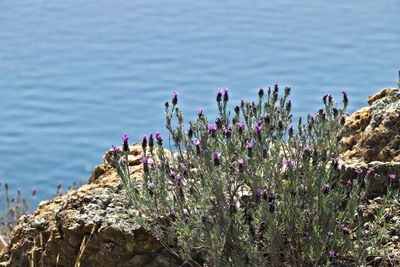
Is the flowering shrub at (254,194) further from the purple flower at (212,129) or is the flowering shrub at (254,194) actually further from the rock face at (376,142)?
the rock face at (376,142)

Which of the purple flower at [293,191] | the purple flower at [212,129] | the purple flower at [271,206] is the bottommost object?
the purple flower at [271,206]

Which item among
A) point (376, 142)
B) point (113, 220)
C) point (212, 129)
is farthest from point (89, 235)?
point (376, 142)

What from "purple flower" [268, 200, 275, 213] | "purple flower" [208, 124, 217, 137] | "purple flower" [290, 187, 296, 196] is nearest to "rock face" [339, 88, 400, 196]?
"purple flower" [290, 187, 296, 196]

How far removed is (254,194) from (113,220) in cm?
99

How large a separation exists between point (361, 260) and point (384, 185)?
72 centimetres

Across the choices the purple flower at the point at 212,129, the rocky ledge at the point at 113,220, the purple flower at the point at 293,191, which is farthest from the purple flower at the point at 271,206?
the rocky ledge at the point at 113,220

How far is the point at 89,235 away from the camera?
3.76m

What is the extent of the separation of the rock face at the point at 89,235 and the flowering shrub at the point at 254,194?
15 centimetres

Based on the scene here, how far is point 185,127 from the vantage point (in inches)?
144

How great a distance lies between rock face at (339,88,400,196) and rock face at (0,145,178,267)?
1440 mm

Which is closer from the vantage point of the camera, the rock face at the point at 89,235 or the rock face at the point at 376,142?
the rock face at the point at 89,235

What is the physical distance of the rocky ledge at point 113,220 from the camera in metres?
3.69

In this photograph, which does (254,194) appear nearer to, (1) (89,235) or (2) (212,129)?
(2) (212,129)

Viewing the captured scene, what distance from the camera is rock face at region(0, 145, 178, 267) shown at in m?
3.68
